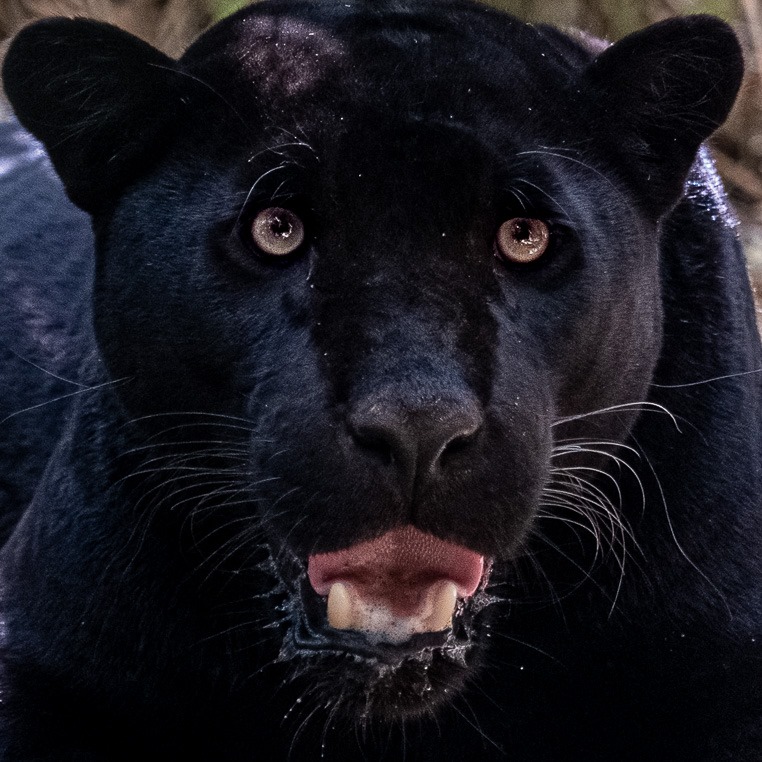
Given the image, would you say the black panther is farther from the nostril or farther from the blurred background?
the blurred background

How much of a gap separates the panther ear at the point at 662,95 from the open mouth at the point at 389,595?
2.99ft

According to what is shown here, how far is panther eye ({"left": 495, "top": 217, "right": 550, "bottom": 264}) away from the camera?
2.81 meters

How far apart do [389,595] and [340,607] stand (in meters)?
0.09

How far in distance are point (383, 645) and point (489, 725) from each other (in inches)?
30.6

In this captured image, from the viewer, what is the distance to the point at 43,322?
14.9ft

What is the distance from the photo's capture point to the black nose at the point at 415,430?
240 centimetres

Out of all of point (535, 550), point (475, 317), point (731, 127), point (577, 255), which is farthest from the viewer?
point (731, 127)

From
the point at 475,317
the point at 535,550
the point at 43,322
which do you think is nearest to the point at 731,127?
the point at 43,322

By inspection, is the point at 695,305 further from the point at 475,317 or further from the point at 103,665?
the point at 103,665

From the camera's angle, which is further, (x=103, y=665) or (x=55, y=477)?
(x=55, y=477)

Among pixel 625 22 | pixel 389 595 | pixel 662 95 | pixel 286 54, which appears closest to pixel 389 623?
pixel 389 595

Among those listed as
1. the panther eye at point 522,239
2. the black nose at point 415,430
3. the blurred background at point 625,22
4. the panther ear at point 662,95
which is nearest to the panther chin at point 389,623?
the black nose at point 415,430

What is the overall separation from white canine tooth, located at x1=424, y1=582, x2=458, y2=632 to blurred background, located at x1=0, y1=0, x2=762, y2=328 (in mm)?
2736

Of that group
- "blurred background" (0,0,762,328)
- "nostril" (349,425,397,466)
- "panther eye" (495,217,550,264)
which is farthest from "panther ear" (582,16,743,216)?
"blurred background" (0,0,762,328)
